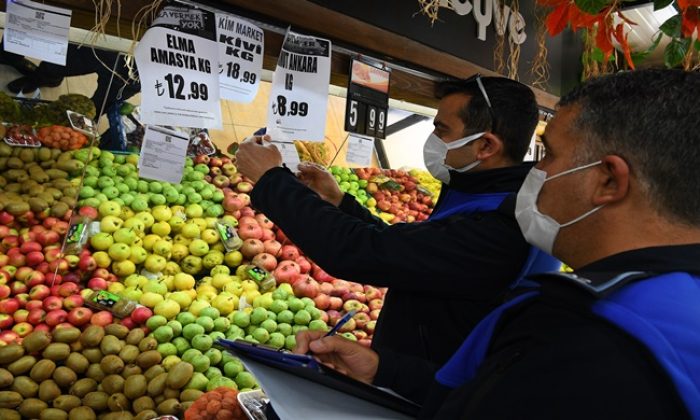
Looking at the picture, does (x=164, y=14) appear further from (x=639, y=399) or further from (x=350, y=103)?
(x=639, y=399)

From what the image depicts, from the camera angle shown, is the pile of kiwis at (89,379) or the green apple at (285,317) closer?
the pile of kiwis at (89,379)

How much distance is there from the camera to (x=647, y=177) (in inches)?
33.8

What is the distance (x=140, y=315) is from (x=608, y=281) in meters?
2.42

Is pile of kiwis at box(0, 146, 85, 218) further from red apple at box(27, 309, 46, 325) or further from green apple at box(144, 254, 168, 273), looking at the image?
red apple at box(27, 309, 46, 325)

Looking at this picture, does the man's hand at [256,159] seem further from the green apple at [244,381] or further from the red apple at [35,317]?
the red apple at [35,317]

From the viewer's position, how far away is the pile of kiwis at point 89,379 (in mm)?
2168

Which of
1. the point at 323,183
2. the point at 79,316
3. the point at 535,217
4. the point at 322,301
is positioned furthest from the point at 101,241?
the point at 535,217

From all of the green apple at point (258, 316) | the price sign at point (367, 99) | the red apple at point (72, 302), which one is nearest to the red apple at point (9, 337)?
the red apple at point (72, 302)

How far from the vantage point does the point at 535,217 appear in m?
1.11

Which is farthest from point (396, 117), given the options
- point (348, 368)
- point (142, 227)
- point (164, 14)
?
point (348, 368)

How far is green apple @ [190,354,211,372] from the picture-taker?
2.48 metres

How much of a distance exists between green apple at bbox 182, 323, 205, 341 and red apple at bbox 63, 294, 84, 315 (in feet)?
1.75

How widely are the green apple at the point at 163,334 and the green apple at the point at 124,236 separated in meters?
0.69

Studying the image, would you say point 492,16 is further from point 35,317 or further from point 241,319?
point 35,317
